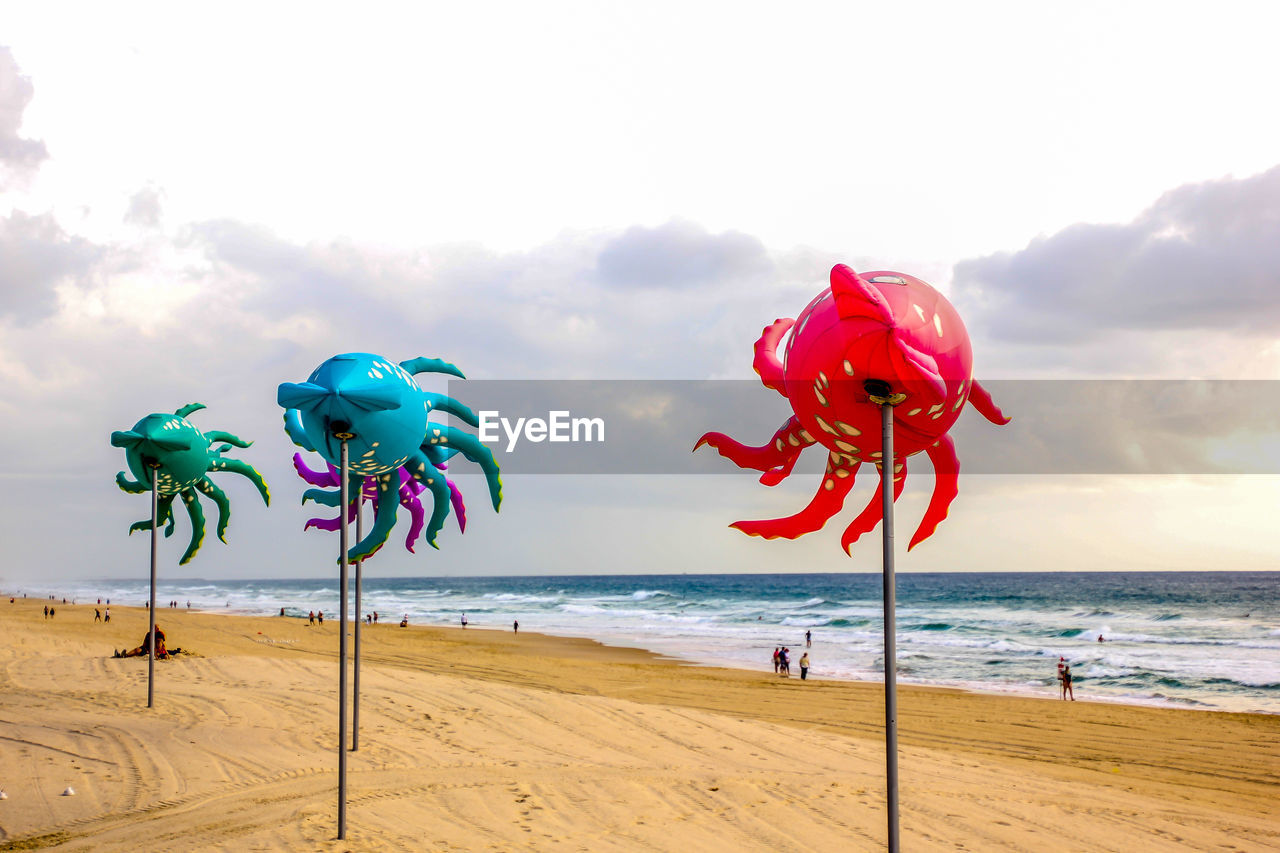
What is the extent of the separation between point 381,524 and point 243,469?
7663 millimetres

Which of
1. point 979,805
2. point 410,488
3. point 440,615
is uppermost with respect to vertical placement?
point 410,488

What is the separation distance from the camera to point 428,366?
11.7 metres

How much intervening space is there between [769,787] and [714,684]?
665 inches

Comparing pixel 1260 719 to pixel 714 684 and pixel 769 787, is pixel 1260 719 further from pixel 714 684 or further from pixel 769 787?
pixel 769 787

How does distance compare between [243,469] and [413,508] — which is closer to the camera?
[413,508]

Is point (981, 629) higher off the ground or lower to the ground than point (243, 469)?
lower

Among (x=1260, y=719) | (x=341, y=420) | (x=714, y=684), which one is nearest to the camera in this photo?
(x=341, y=420)

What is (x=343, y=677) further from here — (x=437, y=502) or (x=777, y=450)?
(x=777, y=450)

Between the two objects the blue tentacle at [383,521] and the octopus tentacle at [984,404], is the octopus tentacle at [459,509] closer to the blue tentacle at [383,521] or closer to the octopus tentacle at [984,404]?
the blue tentacle at [383,521]

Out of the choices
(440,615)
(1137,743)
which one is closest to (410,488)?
(1137,743)

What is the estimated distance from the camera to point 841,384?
5.66 meters

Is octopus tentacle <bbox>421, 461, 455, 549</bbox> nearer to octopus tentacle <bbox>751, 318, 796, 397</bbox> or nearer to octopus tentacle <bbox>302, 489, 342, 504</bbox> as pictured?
octopus tentacle <bbox>302, 489, 342, 504</bbox>

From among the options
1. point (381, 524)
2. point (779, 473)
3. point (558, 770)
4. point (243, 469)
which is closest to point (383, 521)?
point (381, 524)

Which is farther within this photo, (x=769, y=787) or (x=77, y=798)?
(x=769, y=787)
